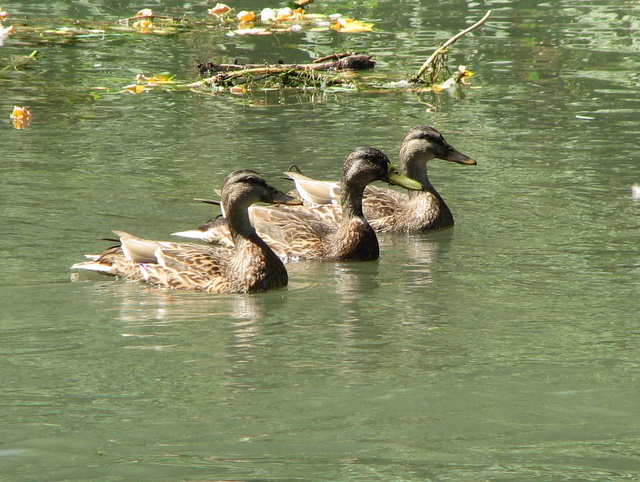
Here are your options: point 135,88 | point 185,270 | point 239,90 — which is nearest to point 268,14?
point 239,90

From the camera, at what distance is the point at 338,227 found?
10.9 m

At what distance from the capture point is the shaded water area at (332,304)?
5.74 m

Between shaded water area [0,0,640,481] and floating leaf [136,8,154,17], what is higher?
floating leaf [136,8,154,17]

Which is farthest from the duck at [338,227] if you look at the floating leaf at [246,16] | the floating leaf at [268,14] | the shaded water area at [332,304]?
the floating leaf at [268,14]

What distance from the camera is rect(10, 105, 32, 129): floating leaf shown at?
45.3 ft

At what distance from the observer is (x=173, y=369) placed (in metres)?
6.86

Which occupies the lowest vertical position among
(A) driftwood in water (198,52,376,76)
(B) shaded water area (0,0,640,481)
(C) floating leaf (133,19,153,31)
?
(B) shaded water area (0,0,640,481)

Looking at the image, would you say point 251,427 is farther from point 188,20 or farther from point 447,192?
point 188,20

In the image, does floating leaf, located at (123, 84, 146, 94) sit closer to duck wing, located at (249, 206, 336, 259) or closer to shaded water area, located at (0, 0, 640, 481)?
shaded water area, located at (0, 0, 640, 481)

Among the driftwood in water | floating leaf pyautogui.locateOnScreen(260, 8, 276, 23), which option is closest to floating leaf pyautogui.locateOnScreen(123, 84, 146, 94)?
the driftwood in water

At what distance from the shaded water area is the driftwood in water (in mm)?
215

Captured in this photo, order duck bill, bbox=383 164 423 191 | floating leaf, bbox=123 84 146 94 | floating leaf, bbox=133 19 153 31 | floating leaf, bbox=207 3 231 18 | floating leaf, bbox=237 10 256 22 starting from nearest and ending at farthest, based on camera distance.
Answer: duck bill, bbox=383 164 423 191 < floating leaf, bbox=123 84 146 94 < floating leaf, bbox=133 19 153 31 < floating leaf, bbox=237 10 256 22 < floating leaf, bbox=207 3 231 18

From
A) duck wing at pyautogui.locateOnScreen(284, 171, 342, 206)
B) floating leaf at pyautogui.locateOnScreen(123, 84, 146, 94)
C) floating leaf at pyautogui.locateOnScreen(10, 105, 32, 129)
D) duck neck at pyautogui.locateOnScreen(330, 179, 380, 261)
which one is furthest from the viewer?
floating leaf at pyautogui.locateOnScreen(123, 84, 146, 94)

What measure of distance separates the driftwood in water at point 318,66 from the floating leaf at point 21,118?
322cm
